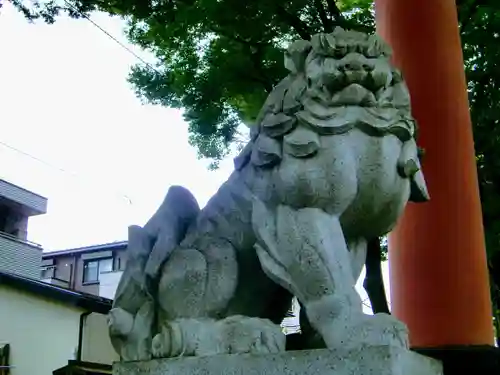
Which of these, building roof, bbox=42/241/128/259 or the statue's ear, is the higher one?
building roof, bbox=42/241/128/259

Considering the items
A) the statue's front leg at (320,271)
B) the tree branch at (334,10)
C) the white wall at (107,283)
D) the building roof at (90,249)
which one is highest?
the building roof at (90,249)

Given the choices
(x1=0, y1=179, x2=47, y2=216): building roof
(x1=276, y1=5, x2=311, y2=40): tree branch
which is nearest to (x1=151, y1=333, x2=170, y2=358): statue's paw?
(x1=276, y1=5, x2=311, y2=40): tree branch

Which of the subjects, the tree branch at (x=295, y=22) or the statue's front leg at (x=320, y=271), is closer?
the statue's front leg at (x=320, y=271)

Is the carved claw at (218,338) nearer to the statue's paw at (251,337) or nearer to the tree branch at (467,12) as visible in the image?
the statue's paw at (251,337)

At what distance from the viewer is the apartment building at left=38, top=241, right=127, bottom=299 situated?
21.2 m

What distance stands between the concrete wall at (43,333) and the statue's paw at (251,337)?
9.05 m

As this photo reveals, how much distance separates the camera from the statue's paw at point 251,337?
2.12 metres

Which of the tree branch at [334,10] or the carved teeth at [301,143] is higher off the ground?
the tree branch at [334,10]

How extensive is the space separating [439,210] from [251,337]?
277 cm

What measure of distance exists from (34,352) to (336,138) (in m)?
9.84

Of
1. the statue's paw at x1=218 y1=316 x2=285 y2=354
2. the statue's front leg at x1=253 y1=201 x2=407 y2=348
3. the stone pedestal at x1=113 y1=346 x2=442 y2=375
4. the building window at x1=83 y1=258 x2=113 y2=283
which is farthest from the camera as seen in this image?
the building window at x1=83 y1=258 x2=113 y2=283

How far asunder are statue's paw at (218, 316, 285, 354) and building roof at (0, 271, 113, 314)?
8.74m

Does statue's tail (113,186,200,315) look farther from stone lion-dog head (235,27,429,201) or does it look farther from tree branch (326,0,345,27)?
tree branch (326,0,345,27)

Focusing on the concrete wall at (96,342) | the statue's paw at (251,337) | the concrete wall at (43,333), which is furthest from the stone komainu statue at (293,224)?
the concrete wall at (43,333)
